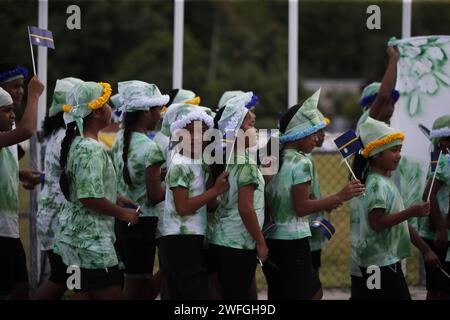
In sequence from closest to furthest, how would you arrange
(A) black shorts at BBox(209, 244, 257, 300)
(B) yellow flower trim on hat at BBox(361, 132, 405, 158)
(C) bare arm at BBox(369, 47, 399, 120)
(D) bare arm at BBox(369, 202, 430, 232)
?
1. (A) black shorts at BBox(209, 244, 257, 300)
2. (D) bare arm at BBox(369, 202, 430, 232)
3. (B) yellow flower trim on hat at BBox(361, 132, 405, 158)
4. (C) bare arm at BBox(369, 47, 399, 120)

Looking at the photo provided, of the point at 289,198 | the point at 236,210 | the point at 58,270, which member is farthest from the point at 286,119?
the point at 58,270

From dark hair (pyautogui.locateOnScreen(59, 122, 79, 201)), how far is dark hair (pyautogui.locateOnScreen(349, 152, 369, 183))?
192 cm

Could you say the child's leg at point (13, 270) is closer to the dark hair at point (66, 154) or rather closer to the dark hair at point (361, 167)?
the dark hair at point (66, 154)

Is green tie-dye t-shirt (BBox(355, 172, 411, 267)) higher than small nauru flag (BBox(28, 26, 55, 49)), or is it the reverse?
small nauru flag (BBox(28, 26, 55, 49))

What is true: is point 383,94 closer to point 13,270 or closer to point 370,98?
point 370,98

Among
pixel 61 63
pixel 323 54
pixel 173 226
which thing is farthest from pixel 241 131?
pixel 323 54

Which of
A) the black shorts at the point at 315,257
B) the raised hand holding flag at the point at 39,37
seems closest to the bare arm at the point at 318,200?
the black shorts at the point at 315,257

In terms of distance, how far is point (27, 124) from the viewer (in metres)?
5.35

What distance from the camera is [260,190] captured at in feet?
18.2

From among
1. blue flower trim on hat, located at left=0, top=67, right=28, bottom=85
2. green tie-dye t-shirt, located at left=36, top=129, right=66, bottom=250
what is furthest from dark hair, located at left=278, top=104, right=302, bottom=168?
blue flower trim on hat, located at left=0, top=67, right=28, bottom=85

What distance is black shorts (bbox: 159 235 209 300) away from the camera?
5.36 m

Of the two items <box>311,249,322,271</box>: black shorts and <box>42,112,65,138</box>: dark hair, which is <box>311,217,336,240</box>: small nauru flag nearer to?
<box>311,249,322,271</box>: black shorts
